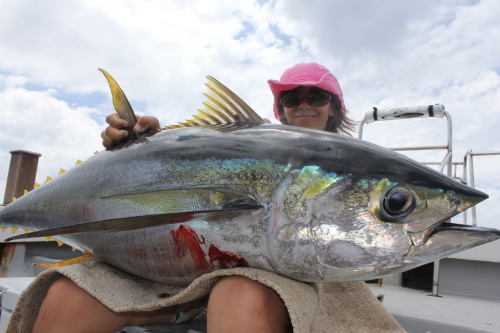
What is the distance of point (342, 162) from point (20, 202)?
4.32ft

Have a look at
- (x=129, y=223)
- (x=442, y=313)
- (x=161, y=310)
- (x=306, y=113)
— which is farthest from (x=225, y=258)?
(x=442, y=313)

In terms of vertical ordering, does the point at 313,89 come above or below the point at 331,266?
above

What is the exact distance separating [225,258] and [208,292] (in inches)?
6.8

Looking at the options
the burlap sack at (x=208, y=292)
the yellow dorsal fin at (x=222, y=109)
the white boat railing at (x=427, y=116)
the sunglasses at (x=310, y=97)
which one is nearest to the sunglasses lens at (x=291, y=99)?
the sunglasses at (x=310, y=97)

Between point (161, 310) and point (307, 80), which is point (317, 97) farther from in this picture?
point (161, 310)

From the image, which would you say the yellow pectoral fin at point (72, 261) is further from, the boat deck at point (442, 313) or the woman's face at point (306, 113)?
the boat deck at point (442, 313)

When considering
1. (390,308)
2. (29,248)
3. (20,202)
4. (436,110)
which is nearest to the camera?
(20,202)

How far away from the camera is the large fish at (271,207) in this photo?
852mm

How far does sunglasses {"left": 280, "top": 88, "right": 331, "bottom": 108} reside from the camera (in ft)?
6.91

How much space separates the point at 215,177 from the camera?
1.00 m

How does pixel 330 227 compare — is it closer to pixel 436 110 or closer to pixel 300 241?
pixel 300 241

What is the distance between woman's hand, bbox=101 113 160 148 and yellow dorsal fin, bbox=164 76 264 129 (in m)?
0.17

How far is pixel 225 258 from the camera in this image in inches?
38.3

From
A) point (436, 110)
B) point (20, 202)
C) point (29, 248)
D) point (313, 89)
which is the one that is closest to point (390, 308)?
point (313, 89)
